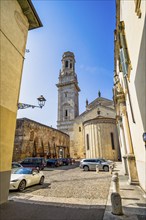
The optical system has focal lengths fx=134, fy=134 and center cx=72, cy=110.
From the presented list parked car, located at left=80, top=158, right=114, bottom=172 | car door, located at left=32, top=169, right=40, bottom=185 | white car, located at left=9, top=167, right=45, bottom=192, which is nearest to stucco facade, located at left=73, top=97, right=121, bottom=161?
parked car, located at left=80, top=158, right=114, bottom=172

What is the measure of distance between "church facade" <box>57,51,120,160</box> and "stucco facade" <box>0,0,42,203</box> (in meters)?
24.3

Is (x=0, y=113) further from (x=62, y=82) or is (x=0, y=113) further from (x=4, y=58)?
(x=62, y=82)

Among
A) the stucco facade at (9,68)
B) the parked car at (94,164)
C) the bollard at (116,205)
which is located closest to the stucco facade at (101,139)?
the parked car at (94,164)

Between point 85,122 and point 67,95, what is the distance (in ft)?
61.4

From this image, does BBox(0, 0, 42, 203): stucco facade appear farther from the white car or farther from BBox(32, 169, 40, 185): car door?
BBox(32, 169, 40, 185): car door

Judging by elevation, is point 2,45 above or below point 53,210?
above

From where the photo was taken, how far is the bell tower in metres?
44.1

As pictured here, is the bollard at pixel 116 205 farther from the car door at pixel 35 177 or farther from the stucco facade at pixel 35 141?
the stucco facade at pixel 35 141

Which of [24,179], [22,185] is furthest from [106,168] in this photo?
[22,185]

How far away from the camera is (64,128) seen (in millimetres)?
43469

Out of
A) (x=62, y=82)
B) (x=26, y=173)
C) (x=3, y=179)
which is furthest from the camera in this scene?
(x=62, y=82)

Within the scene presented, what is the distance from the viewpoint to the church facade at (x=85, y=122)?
2845cm

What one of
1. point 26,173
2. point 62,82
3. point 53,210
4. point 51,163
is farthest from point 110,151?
point 62,82

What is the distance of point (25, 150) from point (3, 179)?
18.7 meters
